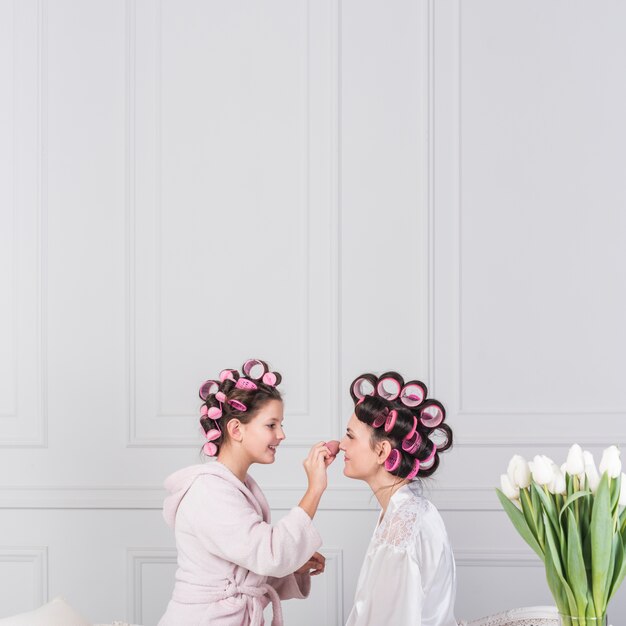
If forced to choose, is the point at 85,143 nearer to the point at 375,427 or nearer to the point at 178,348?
the point at 178,348

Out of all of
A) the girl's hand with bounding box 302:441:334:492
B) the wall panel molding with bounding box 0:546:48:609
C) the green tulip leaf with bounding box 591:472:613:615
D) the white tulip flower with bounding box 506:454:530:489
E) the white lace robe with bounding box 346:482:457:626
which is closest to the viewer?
the green tulip leaf with bounding box 591:472:613:615

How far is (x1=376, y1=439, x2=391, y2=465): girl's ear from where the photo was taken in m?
1.98

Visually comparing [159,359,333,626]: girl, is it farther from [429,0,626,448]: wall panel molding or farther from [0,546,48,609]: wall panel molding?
[0,546,48,609]: wall panel molding

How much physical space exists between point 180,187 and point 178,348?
1.83 ft

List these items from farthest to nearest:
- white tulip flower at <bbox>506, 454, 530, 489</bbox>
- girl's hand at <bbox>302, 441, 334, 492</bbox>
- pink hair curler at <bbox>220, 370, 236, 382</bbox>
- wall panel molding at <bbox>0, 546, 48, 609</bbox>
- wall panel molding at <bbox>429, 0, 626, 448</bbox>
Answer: wall panel molding at <bbox>0, 546, 48, 609</bbox>, wall panel molding at <bbox>429, 0, 626, 448</bbox>, pink hair curler at <bbox>220, 370, 236, 382</bbox>, girl's hand at <bbox>302, 441, 334, 492</bbox>, white tulip flower at <bbox>506, 454, 530, 489</bbox>

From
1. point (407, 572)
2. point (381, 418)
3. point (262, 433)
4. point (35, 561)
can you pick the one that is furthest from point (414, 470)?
point (35, 561)

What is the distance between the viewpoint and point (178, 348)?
2.80 meters

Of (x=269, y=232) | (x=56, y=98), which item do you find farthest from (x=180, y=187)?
(x=56, y=98)

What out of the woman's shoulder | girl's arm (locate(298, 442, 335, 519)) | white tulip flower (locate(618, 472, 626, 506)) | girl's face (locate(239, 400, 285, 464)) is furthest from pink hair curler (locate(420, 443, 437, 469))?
white tulip flower (locate(618, 472, 626, 506))

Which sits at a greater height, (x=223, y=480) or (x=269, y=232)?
(x=269, y=232)

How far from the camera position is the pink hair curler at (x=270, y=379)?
2.11 metres

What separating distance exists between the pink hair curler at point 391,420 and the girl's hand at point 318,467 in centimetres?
19

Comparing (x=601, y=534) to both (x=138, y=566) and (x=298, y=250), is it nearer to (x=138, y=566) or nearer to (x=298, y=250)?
(x=298, y=250)

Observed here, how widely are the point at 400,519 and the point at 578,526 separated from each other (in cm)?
49
